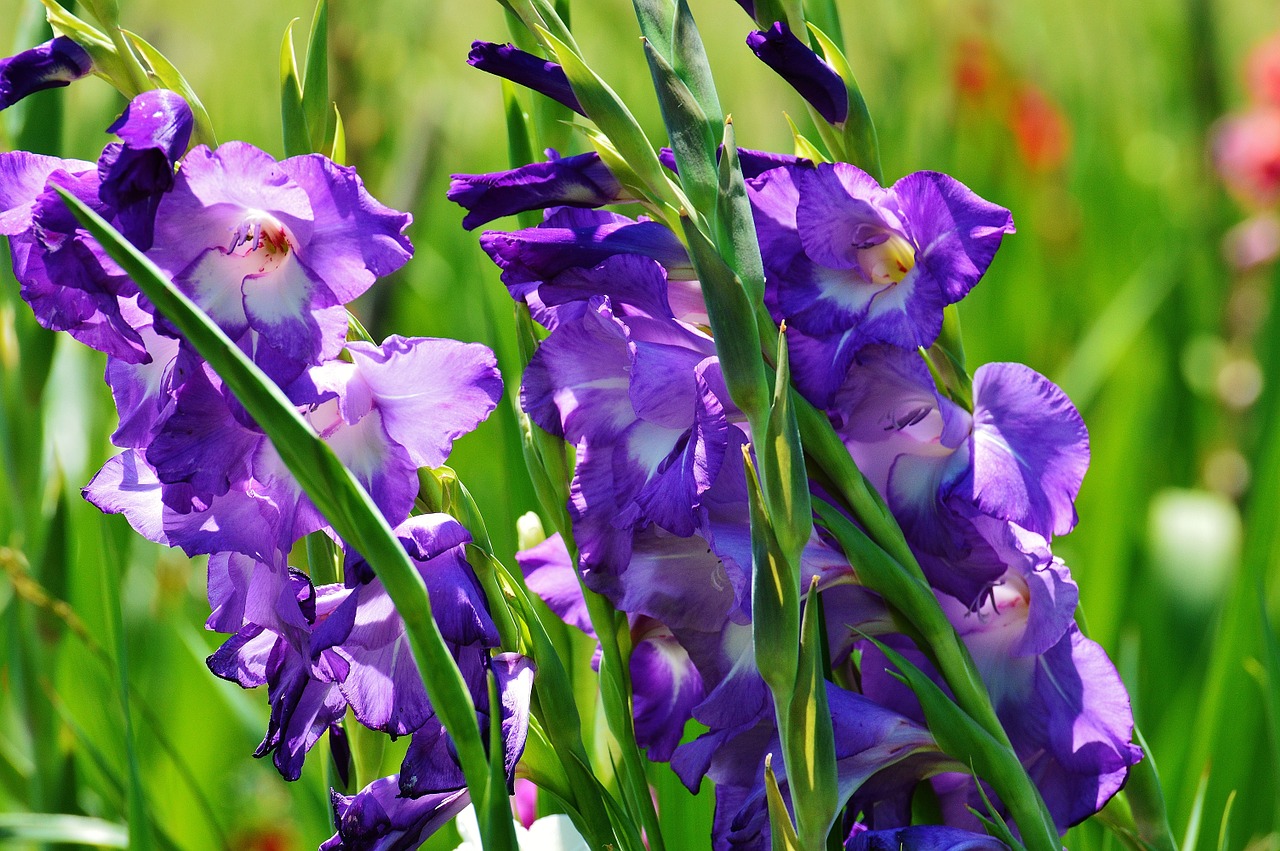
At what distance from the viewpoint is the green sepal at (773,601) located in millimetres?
242

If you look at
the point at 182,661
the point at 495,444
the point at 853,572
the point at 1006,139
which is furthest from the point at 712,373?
the point at 1006,139

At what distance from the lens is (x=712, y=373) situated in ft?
0.96

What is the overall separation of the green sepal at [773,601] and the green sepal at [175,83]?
0.17 meters

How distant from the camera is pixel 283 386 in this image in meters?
0.27

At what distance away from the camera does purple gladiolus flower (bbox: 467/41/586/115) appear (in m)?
0.30

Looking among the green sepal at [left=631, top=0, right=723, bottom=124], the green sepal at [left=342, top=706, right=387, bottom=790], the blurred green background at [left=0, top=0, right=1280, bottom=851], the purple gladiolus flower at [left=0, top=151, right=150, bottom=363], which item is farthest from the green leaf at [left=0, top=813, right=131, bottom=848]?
the green sepal at [left=631, top=0, right=723, bottom=124]

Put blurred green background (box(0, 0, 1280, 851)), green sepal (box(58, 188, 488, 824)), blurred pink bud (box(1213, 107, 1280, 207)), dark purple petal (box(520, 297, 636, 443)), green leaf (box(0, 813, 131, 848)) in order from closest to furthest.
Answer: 1. green sepal (box(58, 188, 488, 824))
2. dark purple petal (box(520, 297, 636, 443))
3. green leaf (box(0, 813, 131, 848))
4. blurred green background (box(0, 0, 1280, 851))
5. blurred pink bud (box(1213, 107, 1280, 207))

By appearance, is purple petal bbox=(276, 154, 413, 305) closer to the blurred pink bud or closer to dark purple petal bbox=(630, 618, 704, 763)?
dark purple petal bbox=(630, 618, 704, 763)

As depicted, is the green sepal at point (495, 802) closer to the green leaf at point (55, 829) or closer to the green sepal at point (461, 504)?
the green sepal at point (461, 504)

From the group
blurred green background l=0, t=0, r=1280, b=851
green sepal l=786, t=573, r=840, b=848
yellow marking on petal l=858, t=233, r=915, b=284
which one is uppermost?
yellow marking on petal l=858, t=233, r=915, b=284

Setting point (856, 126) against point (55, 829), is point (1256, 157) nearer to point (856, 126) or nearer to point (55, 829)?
point (856, 126)

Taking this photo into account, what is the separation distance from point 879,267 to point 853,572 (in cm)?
9

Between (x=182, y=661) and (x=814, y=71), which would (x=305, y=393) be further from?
(x=182, y=661)

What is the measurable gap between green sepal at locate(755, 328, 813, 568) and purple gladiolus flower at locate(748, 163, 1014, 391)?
6 cm
